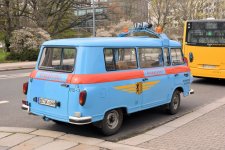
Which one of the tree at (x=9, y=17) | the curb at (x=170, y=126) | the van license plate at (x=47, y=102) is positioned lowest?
the curb at (x=170, y=126)

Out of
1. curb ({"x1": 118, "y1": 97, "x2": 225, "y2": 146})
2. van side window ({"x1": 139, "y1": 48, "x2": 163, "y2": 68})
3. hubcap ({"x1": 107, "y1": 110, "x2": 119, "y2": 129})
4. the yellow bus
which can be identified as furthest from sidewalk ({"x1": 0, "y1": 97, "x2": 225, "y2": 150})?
the yellow bus

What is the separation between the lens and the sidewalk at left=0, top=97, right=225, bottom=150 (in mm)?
6215

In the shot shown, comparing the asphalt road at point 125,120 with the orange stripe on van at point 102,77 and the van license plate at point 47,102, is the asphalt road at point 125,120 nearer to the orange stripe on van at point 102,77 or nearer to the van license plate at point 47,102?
the van license plate at point 47,102

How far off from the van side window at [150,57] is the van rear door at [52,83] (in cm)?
169

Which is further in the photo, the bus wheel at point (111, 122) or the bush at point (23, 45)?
the bush at point (23, 45)

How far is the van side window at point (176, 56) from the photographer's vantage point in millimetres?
9000

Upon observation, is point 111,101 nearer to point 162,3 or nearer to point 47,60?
point 47,60

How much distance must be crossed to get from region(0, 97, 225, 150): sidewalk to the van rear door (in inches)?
16.9

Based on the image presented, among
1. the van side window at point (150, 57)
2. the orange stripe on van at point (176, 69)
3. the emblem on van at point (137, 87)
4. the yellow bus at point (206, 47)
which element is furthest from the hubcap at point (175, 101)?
the yellow bus at point (206, 47)

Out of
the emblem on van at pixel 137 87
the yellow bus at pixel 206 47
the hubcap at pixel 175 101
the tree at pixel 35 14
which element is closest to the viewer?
the emblem on van at pixel 137 87

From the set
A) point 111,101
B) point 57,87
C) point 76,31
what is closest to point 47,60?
point 57,87

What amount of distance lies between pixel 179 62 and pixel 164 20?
42.0 meters

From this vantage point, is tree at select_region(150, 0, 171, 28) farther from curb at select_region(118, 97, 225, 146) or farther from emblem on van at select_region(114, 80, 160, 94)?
emblem on van at select_region(114, 80, 160, 94)

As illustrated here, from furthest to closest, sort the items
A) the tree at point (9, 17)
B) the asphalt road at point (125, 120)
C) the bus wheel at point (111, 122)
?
the tree at point (9, 17)
the asphalt road at point (125, 120)
the bus wheel at point (111, 122)
